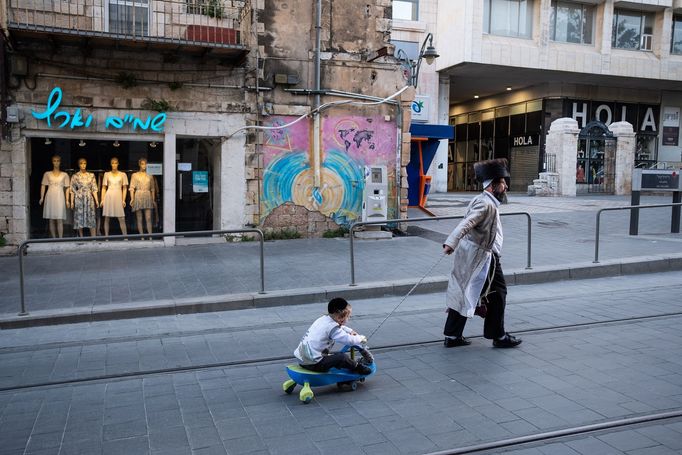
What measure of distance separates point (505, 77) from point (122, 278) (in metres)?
25.6

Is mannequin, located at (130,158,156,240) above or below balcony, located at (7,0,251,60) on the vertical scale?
below

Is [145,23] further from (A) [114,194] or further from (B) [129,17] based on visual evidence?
(A) [114,194]

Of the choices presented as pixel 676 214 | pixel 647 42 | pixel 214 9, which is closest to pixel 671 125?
pixel 647 42

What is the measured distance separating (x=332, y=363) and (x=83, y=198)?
34.5 feet

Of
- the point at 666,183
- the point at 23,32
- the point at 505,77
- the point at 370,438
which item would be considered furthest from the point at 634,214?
the point at 505,77

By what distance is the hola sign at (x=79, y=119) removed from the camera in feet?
41.5

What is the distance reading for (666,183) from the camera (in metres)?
14.1

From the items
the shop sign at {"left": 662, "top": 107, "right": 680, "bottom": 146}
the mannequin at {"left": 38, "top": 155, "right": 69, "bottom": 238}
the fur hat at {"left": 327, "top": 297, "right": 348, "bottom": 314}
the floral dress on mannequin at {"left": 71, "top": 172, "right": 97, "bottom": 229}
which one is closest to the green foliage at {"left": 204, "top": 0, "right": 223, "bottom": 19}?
the floral dress on mannequin at {"left": 71, "top": 172, "right": 97, "bottom": 229}

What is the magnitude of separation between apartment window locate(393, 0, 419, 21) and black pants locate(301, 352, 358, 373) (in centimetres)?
2440

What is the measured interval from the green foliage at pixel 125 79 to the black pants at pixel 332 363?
33.3 ft

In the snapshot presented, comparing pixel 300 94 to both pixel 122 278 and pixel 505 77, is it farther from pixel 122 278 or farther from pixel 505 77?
pixel 505 77

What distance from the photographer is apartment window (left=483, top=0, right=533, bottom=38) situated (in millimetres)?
28731

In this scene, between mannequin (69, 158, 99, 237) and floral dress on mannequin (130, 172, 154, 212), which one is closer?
mannequin (69, 158, 99, 237)

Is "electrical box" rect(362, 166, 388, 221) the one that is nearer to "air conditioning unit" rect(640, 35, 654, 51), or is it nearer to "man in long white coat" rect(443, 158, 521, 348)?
"man in long white coat" rect(443, 158, 521, 348)
